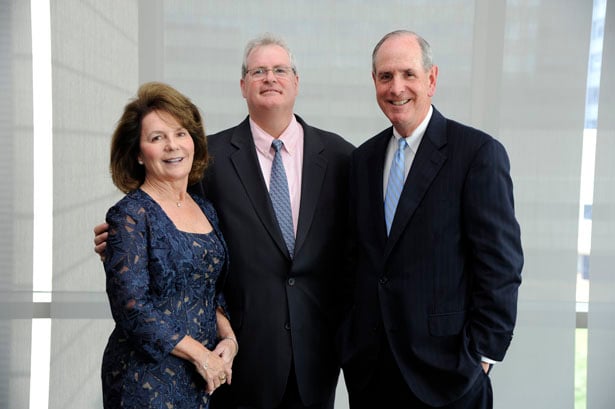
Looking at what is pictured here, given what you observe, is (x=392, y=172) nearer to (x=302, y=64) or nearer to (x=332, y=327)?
(x=332, y=327)

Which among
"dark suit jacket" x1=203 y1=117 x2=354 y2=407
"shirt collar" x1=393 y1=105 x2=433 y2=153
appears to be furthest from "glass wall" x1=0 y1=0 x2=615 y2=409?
"shirt collar" x1=393 y1=105 x2=433 y2=153

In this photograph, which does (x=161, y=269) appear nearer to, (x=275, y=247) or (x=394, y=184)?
(x=275, y=247)

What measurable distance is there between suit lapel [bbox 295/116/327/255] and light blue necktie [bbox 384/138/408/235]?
1.02ft

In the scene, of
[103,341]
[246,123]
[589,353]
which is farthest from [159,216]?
[589,353]

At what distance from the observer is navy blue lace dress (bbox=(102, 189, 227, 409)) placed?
5.59 ft

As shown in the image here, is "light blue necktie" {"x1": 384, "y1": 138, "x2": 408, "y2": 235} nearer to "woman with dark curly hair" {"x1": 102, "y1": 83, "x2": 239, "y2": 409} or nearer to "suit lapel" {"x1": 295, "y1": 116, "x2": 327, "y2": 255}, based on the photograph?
"suit lapel" {"x1": 295, "y1": 116, "x2": 327, "y2": 255}

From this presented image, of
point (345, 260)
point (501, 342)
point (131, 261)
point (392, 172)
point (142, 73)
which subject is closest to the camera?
point (131, 261)

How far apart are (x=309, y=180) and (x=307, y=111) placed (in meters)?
1.25

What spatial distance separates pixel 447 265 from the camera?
6.14 ft

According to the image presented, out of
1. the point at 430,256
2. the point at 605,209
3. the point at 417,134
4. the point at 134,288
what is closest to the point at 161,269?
the point at 134,288

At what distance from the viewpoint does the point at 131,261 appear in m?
1.70

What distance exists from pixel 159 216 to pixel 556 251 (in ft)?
8.24

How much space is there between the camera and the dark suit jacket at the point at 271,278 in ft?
7.03

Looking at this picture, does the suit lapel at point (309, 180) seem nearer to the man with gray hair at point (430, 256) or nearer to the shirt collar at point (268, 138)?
the shirt collar at point (268, 138)
